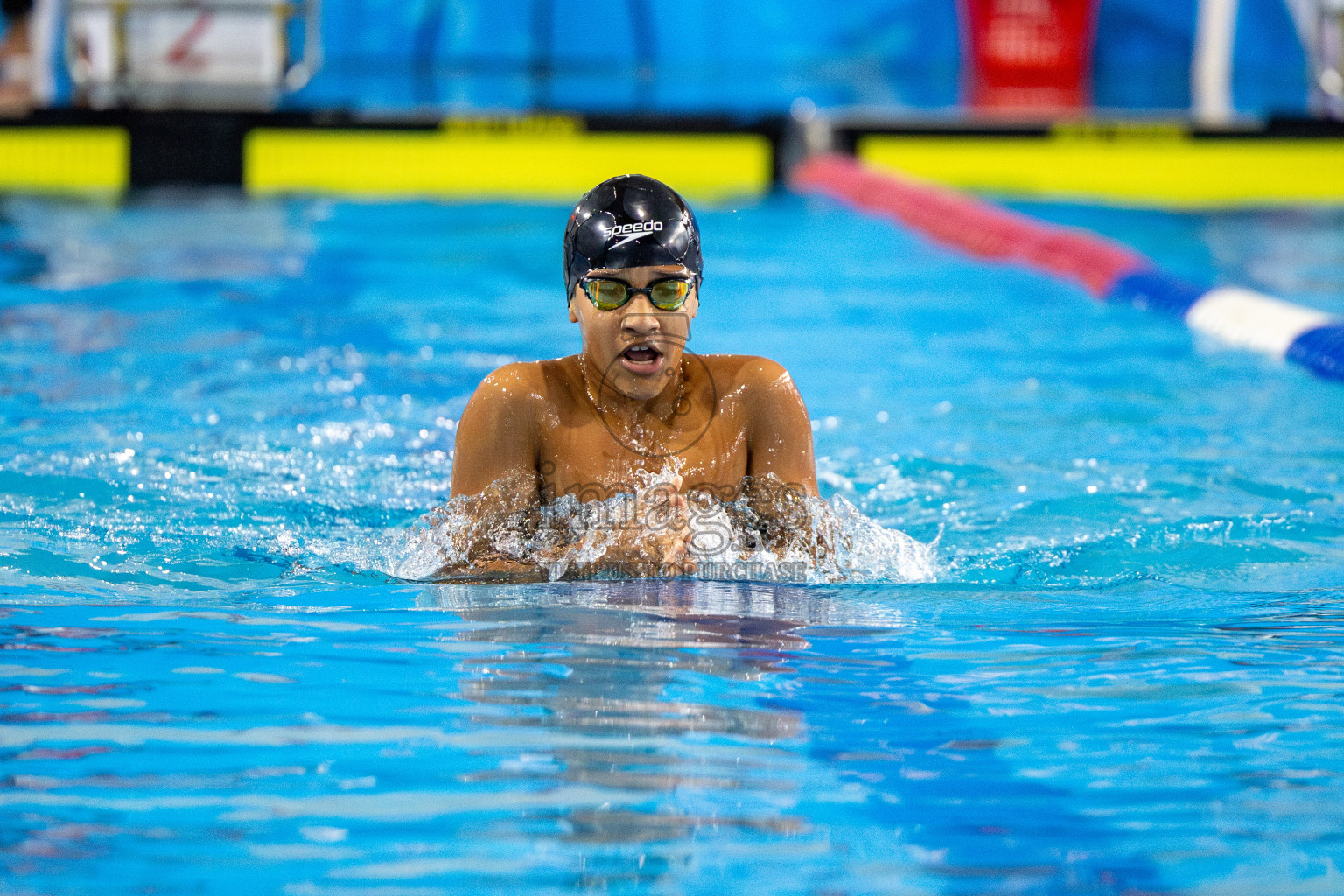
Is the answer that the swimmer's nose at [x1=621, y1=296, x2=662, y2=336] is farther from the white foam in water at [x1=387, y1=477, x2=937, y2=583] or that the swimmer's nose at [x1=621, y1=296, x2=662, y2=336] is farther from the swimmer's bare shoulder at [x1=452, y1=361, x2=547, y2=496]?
the white foam in water at [x1=387, y1=477, x2=937, y2=583]

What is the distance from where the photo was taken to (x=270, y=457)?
416cm

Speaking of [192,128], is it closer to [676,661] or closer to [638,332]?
[638,332]

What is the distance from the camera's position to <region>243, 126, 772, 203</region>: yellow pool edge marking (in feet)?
33.0

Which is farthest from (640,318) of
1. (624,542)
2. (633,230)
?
(624,542)

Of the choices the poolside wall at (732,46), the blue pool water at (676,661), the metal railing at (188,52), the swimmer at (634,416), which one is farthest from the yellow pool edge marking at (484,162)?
the swimmer at (634,416)

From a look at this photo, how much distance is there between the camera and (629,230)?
287cm

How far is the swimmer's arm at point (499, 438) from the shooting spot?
2934 millimetres

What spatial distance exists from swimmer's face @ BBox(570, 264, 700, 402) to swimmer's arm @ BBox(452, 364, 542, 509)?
0.17 m

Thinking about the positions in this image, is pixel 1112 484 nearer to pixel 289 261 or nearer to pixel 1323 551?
pixel 1323 551

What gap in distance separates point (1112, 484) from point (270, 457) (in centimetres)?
218

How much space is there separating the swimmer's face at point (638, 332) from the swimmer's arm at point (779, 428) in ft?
0.67

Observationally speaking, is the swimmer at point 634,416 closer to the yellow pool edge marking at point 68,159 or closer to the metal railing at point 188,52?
the metal railing at point 188,52

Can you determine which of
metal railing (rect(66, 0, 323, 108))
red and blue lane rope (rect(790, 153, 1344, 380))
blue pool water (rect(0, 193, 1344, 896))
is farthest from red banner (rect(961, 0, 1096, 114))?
blue pool water (rect(0, 193, 1344, 896))

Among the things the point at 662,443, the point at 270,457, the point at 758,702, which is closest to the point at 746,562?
the point at 662,443
